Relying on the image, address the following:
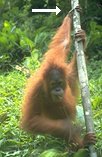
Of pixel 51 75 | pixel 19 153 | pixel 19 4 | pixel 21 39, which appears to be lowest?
pixel 19 153

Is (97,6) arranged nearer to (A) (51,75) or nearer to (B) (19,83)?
(B) (19,83)

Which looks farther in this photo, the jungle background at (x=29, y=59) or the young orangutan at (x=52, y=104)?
the jungle background at (x=29, y=59)

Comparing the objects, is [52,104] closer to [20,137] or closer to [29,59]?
[20,137]

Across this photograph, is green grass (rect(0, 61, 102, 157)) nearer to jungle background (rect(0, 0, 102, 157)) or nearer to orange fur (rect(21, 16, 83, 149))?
jungle background (rect(0, 0, 102, 157))

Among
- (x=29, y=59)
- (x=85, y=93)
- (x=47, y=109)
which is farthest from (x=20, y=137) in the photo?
(x=29, y=59)

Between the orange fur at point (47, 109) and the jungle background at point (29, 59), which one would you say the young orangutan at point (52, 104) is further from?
the jungle background at point (29, 59)

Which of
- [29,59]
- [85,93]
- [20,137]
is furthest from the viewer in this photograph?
[29,59]

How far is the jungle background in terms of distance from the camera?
454 cm

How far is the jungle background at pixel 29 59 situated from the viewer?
4.54 metres

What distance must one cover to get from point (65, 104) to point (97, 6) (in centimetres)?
393

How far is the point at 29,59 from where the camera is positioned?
21.9ft

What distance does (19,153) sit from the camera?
441 cm

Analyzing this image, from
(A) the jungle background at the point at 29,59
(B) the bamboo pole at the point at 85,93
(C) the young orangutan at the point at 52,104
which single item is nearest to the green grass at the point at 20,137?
(A) the jungle background at the point at 29,59

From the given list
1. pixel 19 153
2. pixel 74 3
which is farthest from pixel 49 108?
pixel 74 3
